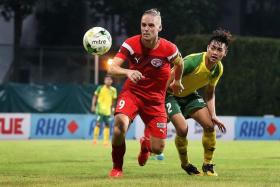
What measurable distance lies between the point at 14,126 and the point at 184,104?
19145 millimetres

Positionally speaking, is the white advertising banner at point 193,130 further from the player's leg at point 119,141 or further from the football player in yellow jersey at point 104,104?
the player's leg at point 119,141

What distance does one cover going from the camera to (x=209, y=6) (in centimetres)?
4912

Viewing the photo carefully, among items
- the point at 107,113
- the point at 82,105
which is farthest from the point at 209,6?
the point at 107,113

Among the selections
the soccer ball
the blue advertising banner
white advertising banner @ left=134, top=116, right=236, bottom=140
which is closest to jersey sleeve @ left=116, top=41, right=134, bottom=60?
the soccer ball

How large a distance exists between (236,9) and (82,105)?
20265mm

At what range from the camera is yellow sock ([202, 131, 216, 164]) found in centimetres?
1365

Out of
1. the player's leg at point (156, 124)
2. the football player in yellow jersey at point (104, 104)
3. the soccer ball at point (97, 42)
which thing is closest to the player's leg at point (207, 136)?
the player's leg at point (156, 124)

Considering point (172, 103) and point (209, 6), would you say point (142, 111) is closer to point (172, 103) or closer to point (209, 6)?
point (172, 103)

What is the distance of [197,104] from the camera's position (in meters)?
13.8


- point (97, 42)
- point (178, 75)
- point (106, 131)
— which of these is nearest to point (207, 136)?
point (178, 75)

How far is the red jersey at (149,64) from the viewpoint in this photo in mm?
12164

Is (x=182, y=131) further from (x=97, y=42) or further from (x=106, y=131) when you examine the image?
(x=106, y=131)

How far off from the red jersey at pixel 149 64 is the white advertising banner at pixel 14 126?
65.3 feet

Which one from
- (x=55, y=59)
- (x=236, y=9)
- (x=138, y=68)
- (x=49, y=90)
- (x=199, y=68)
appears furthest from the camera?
(x=236, y=9)
